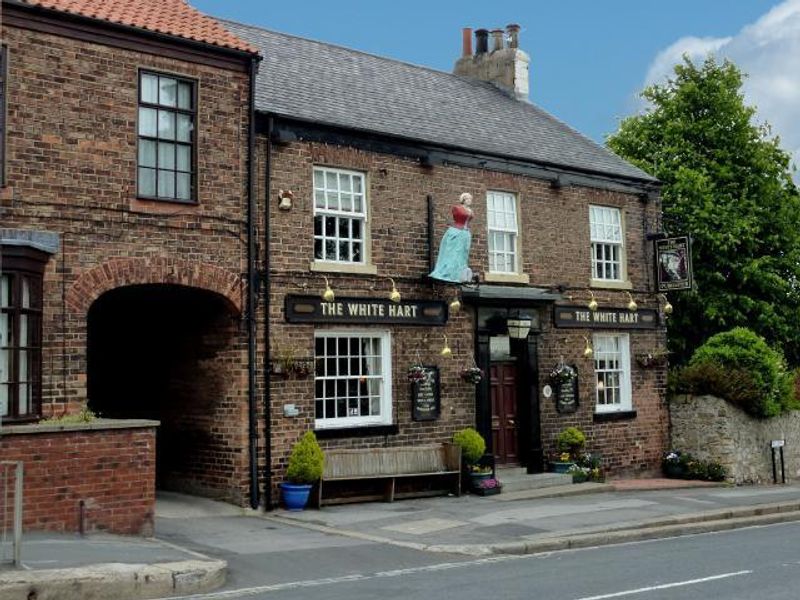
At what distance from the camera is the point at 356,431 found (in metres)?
17.6

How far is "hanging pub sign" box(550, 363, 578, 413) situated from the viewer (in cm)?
2066

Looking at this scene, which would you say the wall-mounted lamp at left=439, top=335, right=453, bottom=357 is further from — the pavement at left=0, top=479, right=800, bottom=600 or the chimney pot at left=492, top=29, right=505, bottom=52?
the chimney pot at left=492, top=29, right=505, bottom=52

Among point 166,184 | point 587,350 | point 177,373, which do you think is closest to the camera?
point 166,184

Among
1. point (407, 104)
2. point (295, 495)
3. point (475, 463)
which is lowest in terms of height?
point (295, 495)

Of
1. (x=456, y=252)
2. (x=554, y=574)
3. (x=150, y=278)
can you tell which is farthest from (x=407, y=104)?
(x=554, y=574)

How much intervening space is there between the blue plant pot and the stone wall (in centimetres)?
1041

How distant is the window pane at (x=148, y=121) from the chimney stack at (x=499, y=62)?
1238 centimetres

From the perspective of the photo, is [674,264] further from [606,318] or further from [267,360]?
[267,360]

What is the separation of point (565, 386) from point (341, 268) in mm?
5975

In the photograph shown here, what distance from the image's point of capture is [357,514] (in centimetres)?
1603

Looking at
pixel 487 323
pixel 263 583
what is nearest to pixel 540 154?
pixel 487 323

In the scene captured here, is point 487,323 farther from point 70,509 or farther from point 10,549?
point 10,549

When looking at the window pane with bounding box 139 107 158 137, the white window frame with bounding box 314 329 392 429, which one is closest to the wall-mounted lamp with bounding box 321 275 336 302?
the white window frame with bounding box 314 329 392 429

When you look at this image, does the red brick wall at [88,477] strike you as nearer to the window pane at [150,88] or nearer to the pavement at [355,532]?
the pavement at [355,532]
